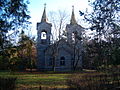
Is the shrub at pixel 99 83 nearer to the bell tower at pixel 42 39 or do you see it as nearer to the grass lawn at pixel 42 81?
the grass lawn at pixel 42 81

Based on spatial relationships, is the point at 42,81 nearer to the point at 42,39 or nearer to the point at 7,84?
the point at 7,84

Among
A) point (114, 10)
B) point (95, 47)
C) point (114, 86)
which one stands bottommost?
point (114, 86)

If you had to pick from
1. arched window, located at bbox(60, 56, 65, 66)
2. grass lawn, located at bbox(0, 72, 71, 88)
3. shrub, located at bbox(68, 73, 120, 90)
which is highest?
arched window, located at bbox(60, 56, 65, 66)

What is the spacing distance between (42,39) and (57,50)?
4439 mm

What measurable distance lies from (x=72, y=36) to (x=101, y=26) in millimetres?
37131

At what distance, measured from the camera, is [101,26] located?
64.9 feet

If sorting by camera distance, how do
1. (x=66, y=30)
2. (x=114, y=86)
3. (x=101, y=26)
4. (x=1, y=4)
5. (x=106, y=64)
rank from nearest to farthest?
1. (x=114, y=86)
2. (x=1, y=4)
3. (x=101, y=26)
4. (x=106, y=64)
5. (x=66, y=30)

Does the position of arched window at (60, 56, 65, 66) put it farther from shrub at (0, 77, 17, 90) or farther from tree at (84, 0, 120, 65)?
shrub at (0, 77, 17, 90)

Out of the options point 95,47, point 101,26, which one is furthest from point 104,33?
point 95,47

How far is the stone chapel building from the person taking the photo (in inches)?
2235

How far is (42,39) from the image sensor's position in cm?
5688

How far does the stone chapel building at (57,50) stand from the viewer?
2235 inches

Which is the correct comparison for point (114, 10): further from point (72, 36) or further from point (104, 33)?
point (72, 36)

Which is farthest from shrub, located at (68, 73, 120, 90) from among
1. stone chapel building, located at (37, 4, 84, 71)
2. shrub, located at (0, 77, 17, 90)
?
stone chapel building, located at (37, 4, 84, 71)
